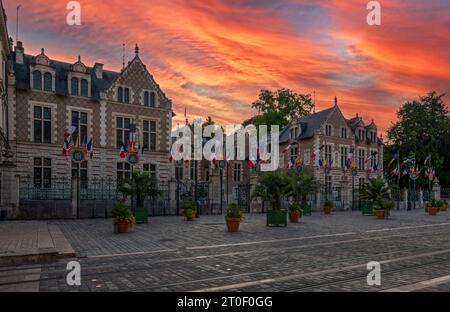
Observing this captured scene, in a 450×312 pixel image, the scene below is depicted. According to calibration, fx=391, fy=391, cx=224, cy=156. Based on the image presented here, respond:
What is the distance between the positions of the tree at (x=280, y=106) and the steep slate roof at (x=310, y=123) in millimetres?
7678

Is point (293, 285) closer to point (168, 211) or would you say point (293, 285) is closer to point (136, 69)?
point (168, 211)

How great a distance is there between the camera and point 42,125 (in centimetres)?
3388

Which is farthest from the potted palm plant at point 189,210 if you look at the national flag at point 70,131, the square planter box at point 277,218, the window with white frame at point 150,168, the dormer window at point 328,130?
the dormer window at point 328,130

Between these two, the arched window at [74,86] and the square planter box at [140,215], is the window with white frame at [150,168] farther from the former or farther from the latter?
the square planter box at [140,215]

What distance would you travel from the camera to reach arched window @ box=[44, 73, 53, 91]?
3409 centimetres

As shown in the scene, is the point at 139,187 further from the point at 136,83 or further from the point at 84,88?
the point at 136,83

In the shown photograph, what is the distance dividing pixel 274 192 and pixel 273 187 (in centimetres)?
29

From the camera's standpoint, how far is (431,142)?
61.2m

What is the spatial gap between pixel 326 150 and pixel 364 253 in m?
41.4

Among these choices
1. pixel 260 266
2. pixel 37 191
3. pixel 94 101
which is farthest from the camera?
pixel 94 101

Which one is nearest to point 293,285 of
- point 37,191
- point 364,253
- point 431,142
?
point 364,253

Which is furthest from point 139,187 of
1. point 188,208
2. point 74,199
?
point 74,199

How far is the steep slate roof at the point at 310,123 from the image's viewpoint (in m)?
52.3

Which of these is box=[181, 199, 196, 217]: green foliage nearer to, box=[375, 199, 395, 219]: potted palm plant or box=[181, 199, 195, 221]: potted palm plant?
box=[181, 199, 195, 221]: potted palm plant
